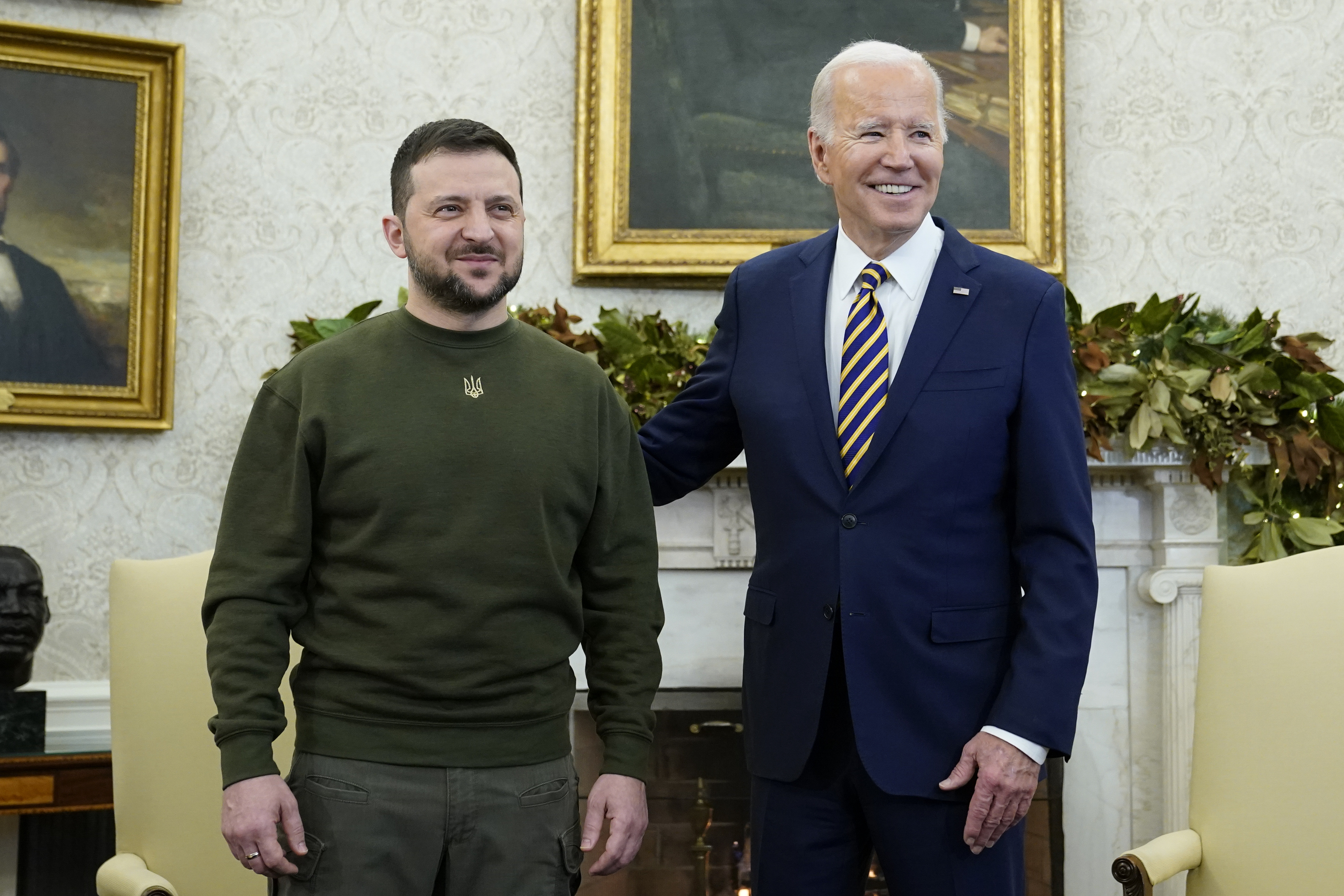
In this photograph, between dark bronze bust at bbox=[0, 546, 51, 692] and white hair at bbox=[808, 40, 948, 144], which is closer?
white hair at bbox=[808, 40, 948, 144]

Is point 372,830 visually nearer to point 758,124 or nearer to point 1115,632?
point 1115,632

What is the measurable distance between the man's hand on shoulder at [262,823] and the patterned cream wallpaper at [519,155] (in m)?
1.99

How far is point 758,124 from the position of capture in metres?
3.47

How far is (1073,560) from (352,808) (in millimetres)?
1041

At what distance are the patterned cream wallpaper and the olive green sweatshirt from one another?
1.84 metres

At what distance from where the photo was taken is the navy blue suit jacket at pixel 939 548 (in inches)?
65.7

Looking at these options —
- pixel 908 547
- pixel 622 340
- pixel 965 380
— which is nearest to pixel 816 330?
pixel 965 380

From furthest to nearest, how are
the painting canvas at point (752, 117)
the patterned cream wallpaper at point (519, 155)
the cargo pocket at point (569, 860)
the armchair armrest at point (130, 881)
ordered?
the painting canvas at point (752, 117)
the patterned cream wallpaper at point (519, 155)
the armchair armrest at point (130, 881)
the cargo pocket at point (569, 860)

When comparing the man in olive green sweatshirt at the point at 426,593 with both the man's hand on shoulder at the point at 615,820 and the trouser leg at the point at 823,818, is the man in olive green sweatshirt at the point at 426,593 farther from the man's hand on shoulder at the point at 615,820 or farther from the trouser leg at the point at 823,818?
the trouser leg at the point at 823,818

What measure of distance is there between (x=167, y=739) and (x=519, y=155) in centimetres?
191

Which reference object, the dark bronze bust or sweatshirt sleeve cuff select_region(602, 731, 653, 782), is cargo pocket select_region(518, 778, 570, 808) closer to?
sweatshirt sleeve cuff select_region(602, 731, 653, 782)

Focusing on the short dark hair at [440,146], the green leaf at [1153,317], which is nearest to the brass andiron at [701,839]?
the green leaf at [1153,317]

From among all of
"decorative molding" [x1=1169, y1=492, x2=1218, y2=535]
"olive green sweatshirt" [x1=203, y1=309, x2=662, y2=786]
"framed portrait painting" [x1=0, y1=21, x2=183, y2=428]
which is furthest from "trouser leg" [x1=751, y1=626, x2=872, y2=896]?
"framed portrait painting" [x1=0, y1=21, x2=183, y2=428]

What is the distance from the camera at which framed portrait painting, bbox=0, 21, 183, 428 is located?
319 cm
